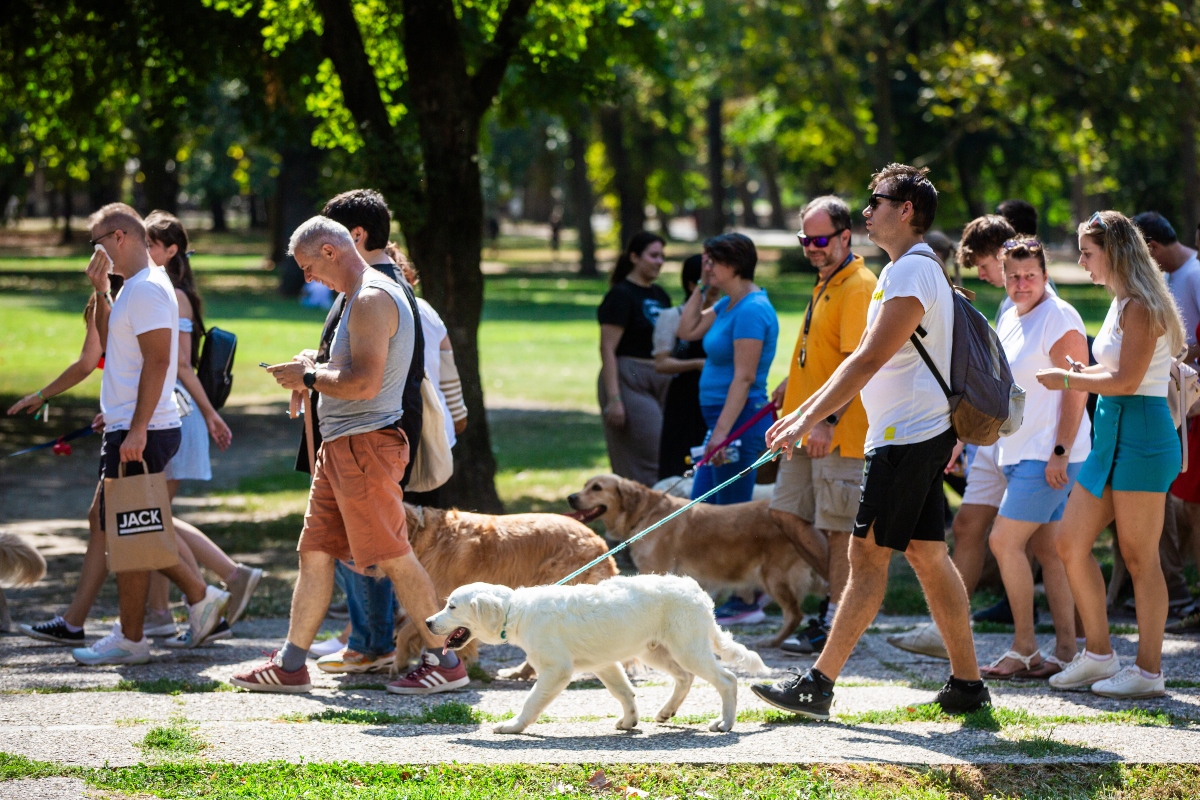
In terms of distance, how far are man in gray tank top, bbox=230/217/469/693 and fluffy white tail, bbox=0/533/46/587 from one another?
185 cm

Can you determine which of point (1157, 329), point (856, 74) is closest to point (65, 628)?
point (1157, 329)

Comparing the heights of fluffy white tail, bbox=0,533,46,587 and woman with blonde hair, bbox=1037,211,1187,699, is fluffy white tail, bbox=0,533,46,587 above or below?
below

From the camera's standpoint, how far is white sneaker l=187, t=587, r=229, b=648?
6695 millimetres

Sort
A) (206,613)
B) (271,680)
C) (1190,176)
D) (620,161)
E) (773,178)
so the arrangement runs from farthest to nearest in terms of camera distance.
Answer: (773,178) → (620,161) → (1190,176) → (206,613) → (271,680)

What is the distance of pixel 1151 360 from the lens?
→ 5453 millimetres

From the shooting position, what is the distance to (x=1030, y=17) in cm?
2177

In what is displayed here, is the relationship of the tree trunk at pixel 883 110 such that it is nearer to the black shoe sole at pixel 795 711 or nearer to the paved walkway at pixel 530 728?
the paved walkway at pixel 530 728

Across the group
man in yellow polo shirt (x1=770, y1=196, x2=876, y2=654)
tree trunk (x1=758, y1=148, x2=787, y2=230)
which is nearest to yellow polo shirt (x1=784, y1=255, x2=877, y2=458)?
man in yellow polo shirt (x1=770, y1=196, x2=876, y2=654)

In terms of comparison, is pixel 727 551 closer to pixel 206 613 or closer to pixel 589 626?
pixel 589 626

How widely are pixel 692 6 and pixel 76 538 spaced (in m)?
8.52

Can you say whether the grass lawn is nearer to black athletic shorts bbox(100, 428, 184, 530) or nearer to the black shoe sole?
the black shoe sole

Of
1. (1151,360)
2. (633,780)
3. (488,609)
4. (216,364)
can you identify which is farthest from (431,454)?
(1151,360)

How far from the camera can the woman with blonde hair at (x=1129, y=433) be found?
5.38 meters

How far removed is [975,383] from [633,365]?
15.2 feet
